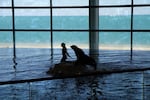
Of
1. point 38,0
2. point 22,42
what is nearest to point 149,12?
point 38,0

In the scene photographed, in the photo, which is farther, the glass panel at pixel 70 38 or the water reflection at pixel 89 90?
the glass panel at pixel 70 38

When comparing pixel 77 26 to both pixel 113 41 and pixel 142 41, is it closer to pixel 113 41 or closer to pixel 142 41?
pixel 113 41

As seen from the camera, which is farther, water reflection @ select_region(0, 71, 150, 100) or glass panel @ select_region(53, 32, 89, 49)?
glass panel @ select_region(53, 32, 89, 49)

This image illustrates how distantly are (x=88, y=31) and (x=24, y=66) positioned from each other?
635cm

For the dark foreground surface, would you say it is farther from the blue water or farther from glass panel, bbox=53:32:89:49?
glass panel, bbox=53:32:89:49

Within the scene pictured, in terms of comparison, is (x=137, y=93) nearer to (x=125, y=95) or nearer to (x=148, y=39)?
(x=125, y=95)

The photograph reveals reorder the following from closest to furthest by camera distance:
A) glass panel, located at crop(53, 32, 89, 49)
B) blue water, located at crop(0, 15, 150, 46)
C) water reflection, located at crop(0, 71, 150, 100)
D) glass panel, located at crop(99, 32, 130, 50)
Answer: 1. water reflection, located at crop(0, 71, 150, 100)
2. blue water, located at crop(0, 15, 150, 46)
3. glass panel, located at crop(53, 32, 89, 49)
4. glass panel, located at crop(99, 32, 130, 50)

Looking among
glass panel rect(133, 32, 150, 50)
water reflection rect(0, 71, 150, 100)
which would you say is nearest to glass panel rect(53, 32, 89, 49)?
glass panel rect(133, 32, 150, 50)

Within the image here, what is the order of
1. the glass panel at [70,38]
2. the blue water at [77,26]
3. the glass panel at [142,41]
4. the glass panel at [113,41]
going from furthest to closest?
the glass panel at [113,41] < the glass panel at [70,38] < the glass panel at [142,41] < the blue water at [77,26]

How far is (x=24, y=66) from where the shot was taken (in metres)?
13.8

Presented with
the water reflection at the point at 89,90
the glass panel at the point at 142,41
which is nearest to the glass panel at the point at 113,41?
the glass panel at the point at 142,41

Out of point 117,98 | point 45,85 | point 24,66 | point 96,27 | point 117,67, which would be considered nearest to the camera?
point 117,98

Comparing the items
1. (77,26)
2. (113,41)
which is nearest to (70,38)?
(77,26)

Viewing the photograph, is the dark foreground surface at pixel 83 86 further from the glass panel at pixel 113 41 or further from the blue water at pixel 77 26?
the glass panel at pixel 113 41
